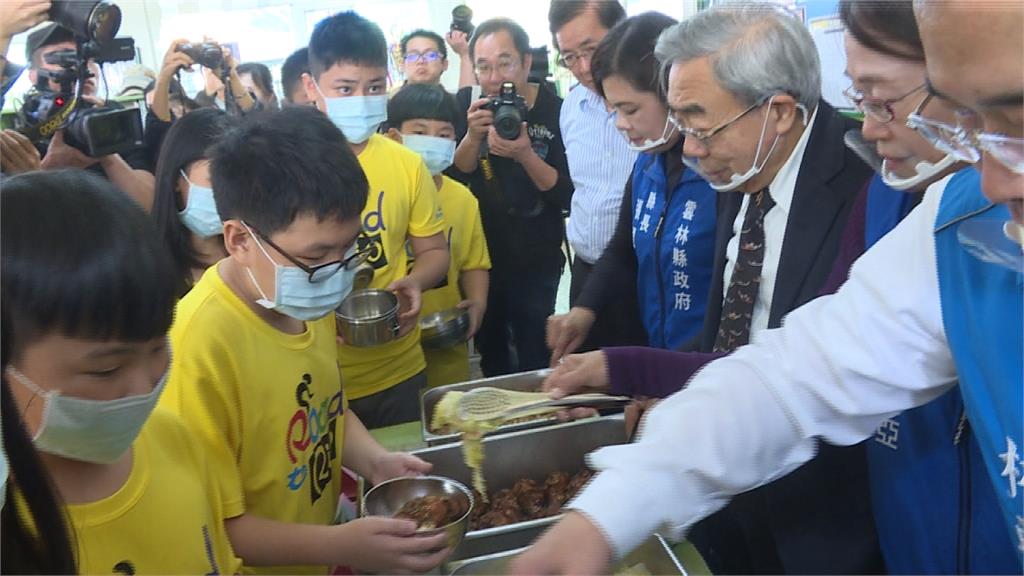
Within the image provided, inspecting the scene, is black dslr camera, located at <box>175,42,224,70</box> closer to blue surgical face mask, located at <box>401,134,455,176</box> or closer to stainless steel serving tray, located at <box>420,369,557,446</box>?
blue surgical face mask, located at <box>401,134,455,176</box>

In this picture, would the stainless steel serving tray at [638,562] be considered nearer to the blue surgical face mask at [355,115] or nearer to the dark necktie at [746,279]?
the dark necktie at [746,279]

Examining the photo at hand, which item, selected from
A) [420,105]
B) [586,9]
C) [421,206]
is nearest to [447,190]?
[420,105]

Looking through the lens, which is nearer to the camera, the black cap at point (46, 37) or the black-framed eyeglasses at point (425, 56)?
the black cap at point (46, 37)

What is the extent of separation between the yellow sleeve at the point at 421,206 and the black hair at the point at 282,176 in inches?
33.5

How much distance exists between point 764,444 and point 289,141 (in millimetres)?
966

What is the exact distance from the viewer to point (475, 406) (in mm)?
1791

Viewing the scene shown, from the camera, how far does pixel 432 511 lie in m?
1.28

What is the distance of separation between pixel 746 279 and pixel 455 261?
1374 mm

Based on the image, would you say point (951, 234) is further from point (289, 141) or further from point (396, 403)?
point (396, 403)

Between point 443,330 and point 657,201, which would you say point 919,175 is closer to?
point 657,201

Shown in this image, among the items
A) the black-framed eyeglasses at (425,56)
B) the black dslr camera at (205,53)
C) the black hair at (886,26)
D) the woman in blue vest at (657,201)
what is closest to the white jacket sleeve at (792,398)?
the black hair at (886,26)

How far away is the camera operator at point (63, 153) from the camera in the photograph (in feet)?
7.29

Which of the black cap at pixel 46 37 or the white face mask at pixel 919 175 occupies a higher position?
the black cap at pixel 46 37

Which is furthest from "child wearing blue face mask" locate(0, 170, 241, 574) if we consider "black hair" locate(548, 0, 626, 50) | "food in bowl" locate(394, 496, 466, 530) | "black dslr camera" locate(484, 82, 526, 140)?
"black hair" locate(548, 0, 626, 50)
